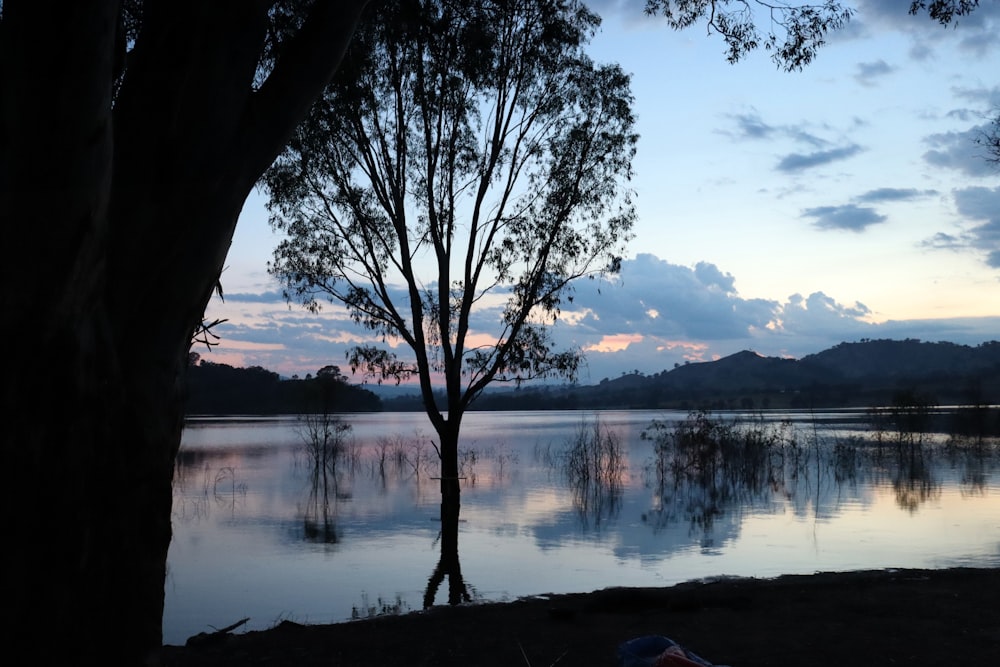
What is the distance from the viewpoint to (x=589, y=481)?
21312 mm

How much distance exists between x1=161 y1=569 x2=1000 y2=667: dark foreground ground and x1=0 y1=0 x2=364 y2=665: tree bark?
257 centimetres

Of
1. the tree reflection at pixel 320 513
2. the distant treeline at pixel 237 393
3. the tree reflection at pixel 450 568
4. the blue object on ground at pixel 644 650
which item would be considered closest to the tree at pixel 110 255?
the blue object on ground at pixel 644 650

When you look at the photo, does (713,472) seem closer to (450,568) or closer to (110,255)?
(450,568)

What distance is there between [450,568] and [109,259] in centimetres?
853

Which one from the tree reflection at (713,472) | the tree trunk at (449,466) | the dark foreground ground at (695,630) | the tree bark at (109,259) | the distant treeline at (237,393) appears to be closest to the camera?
the tree bark at (109,259)

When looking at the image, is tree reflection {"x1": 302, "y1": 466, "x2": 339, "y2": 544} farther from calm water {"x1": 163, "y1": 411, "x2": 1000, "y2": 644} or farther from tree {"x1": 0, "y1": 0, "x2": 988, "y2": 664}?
tree {"x1": 0, "y1": 0, "x2": 988, "y2": 664}

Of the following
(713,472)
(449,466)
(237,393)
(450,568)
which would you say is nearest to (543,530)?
(449,466)

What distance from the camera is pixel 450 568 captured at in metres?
11.3

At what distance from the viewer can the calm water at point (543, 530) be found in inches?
400

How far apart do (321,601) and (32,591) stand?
264 inches

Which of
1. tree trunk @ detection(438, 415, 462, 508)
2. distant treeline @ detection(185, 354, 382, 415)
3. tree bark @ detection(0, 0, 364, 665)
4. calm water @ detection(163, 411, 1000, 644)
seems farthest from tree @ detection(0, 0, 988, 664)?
distant treeline @ detection(185, 354, 382, 415)

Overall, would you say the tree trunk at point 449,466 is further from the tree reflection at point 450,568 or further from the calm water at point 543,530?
the calm water at point 543,530

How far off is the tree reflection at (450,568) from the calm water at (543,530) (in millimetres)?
113

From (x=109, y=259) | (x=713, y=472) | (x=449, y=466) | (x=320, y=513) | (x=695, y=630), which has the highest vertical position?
(x=109, y=259)
